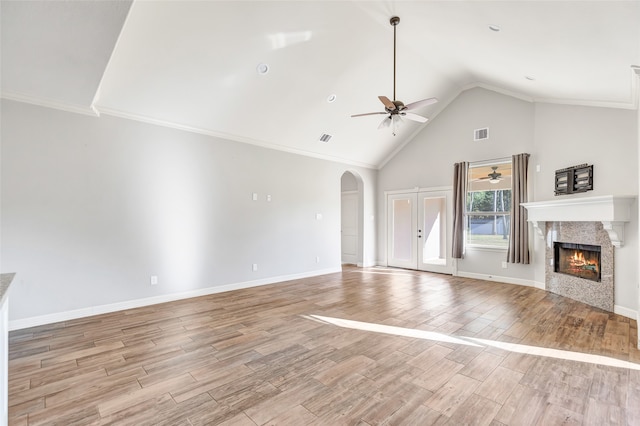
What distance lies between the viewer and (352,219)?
351 inches

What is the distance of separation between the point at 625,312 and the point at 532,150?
3122 mm

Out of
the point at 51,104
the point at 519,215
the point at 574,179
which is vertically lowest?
the point at 519,215

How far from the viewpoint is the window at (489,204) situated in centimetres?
640

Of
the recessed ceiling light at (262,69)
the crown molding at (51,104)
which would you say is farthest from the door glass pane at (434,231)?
the crown molding at (51,104)

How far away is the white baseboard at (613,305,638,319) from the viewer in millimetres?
4014

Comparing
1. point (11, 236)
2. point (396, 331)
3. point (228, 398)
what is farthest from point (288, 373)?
point (11, 236)

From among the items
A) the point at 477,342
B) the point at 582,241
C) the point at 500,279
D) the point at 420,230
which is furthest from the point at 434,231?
the point at 477,342

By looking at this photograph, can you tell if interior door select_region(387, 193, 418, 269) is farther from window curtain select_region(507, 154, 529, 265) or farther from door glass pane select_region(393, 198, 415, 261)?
window curtain select_region(507, 154, 529, 265)

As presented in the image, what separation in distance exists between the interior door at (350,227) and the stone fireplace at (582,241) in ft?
13.9

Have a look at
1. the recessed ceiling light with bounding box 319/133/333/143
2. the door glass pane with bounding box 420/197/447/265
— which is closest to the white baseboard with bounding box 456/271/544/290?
the door glass pane with bounding box 420/197/447/265

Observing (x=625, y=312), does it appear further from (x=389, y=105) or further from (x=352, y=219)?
(x=352, y=219)

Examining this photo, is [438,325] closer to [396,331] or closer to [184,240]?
[396,331]

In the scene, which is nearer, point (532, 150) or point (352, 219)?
point (532, 150)

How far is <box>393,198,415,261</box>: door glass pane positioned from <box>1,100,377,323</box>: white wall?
295cm
